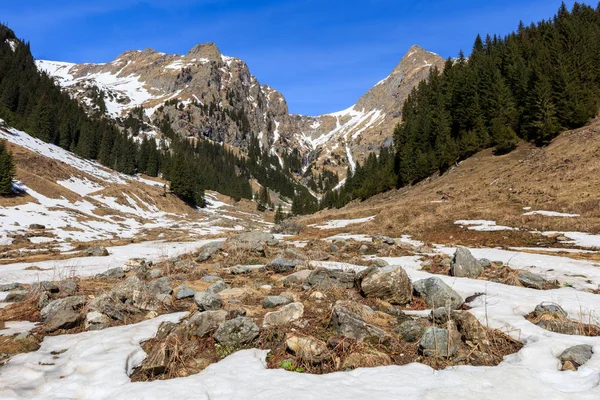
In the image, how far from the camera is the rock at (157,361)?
15.1ft

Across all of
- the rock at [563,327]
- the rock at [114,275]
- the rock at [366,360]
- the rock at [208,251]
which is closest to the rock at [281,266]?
the rock at [208,251]

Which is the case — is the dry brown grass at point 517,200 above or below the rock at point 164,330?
above

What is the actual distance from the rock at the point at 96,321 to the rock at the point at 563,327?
8.94 m

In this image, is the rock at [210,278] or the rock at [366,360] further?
the rock at [210,278]

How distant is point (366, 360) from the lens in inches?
190

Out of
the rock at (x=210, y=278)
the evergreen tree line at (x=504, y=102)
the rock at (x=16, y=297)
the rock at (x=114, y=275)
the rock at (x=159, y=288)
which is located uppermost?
the evergreen tree line at (x=504, y=102)

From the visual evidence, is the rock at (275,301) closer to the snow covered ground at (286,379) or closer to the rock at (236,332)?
the rock at (236,332)

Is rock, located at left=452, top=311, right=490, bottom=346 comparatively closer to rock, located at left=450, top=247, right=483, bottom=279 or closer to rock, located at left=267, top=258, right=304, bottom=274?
rock, located at left=450, top=247, right=483, bottom=279

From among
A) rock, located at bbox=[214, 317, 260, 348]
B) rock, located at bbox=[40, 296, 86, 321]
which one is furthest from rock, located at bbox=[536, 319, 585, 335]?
rock, located at bbox=[40, 296, 86, 321]

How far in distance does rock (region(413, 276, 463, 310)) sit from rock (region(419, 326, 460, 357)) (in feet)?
7.26

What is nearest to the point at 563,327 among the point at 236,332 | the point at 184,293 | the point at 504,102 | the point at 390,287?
the point at 390,287

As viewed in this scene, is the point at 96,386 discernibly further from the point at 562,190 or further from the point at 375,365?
the point at 562,190

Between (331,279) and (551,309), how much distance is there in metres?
5.26

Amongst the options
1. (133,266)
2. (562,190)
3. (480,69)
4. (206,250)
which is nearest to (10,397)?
(133,266)
